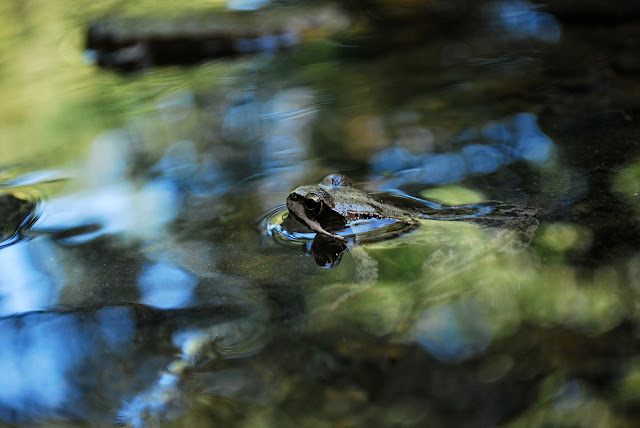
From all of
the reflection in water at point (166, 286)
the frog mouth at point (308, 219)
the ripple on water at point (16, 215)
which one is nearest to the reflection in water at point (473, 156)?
the frog mouth at point (308, 219)

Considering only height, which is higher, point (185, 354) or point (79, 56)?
point (79, 56)

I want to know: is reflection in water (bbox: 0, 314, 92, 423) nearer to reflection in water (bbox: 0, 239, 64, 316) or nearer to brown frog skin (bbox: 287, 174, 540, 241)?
reflection in water (bbox: 0, 239, 64, 316)

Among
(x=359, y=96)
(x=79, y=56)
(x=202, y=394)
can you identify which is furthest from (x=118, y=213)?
(x=79, y=56)

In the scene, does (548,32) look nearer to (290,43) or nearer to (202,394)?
(290,43)

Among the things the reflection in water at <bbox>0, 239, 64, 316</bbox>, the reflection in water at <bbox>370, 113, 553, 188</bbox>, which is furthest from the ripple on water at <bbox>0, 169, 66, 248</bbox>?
the reflection in water at <bbox>370, 113, 553, 188</bbox>

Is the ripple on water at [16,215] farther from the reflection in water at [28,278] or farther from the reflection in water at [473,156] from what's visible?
the reflection in water at [473,156]

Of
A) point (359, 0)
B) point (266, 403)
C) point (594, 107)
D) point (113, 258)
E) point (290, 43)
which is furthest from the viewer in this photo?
point (359, 0)

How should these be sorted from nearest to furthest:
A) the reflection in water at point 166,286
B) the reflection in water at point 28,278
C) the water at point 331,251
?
the water at point 331,251
the reflection in water at point 166,286
the reflection in water at point 28,278
